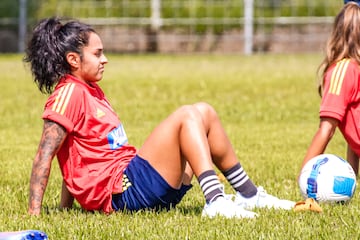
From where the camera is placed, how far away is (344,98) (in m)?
6.57

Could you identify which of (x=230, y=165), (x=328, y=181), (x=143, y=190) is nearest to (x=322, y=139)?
(x=328, y=181)

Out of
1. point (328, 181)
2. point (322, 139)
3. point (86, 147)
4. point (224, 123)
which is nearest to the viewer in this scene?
point (86, 147)

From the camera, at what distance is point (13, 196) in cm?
631

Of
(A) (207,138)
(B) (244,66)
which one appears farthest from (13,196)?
(B) (244,66)

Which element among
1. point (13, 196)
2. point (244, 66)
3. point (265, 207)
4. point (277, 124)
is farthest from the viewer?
point (244, 66)

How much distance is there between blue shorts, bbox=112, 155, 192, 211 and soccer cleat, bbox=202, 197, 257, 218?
0.24m

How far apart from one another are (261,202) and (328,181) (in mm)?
452

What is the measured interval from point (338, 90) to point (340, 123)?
0.78ft

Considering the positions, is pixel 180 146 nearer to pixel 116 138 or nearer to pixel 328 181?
pixel 116 138

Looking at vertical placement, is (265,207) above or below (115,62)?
above

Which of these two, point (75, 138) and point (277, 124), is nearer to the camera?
point (75, 138)

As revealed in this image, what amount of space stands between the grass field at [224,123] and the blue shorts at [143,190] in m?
0.07

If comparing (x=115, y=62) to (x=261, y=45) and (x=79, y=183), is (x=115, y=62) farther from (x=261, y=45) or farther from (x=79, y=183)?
(x=79, y=183)

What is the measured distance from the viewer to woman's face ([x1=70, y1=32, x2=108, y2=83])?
545 cm
